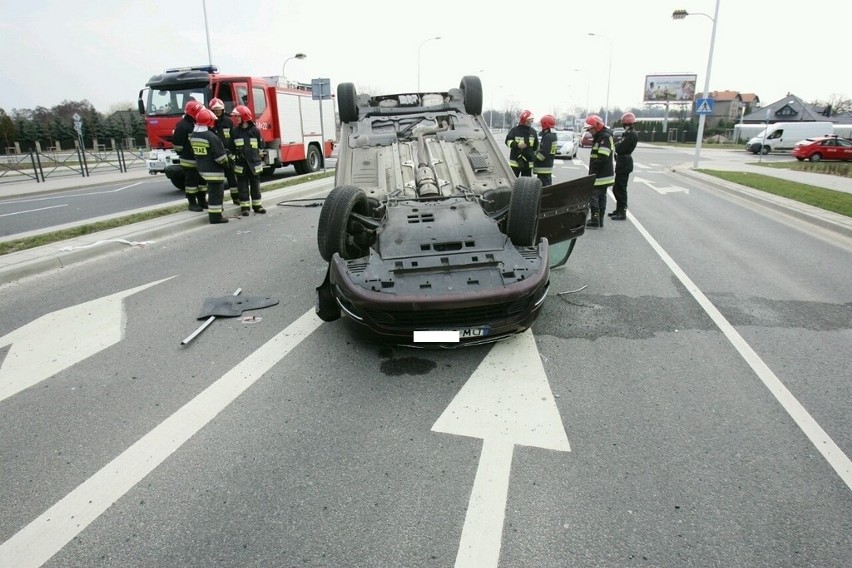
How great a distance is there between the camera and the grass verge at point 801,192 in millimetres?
11195

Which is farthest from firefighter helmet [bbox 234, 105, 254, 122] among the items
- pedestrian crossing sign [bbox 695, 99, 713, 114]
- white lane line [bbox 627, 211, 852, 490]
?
pedestrian crossing sign [bbox 695, 99, 713, 114]

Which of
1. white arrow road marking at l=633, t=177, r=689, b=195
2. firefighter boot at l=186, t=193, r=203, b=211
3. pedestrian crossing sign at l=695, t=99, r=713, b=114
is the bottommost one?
white arrow road marking at l=633, t=177, r=689, b=195

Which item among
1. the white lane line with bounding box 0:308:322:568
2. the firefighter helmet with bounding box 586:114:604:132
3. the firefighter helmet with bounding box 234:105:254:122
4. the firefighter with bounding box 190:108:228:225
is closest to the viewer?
the white lane line with bounding box 0:308:322:568

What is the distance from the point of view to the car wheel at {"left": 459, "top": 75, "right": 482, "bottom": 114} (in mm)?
7453

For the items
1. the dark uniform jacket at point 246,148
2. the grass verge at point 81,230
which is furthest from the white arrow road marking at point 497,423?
the dark uniform jacket at point 246,148

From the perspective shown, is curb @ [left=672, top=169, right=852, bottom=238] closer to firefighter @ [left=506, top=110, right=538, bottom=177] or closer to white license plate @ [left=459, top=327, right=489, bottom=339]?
firefighter @ [left=506, top=110, right=538, bottom=177]

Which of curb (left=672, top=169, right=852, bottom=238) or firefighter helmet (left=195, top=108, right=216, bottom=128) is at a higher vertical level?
firefighter helmet (left=195, top=108, right=216, bottom=128)

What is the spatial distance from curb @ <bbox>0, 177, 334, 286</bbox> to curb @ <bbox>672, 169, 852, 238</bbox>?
11410mm

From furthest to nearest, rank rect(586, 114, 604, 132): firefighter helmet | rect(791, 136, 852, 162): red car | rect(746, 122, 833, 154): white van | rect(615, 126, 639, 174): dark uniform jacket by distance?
1. rect(746, 122, 833, 154): white van
2. rect(791, 136, 852, 162): red car
3. rect(615, 126, 639, 174): dark uniform jacket
4. rect(586, 114, 604, 132): firefighter helmet

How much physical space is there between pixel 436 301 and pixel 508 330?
0.66 metres

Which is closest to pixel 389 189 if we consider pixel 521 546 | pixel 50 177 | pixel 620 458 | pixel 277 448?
pixel 277 448

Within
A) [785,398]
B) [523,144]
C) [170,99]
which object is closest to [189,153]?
[523,144]

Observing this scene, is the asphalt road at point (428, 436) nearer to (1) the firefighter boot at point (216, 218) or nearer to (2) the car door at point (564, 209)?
(2) the car door at point (564, 209)

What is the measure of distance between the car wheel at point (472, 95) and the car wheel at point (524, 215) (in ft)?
11.0
